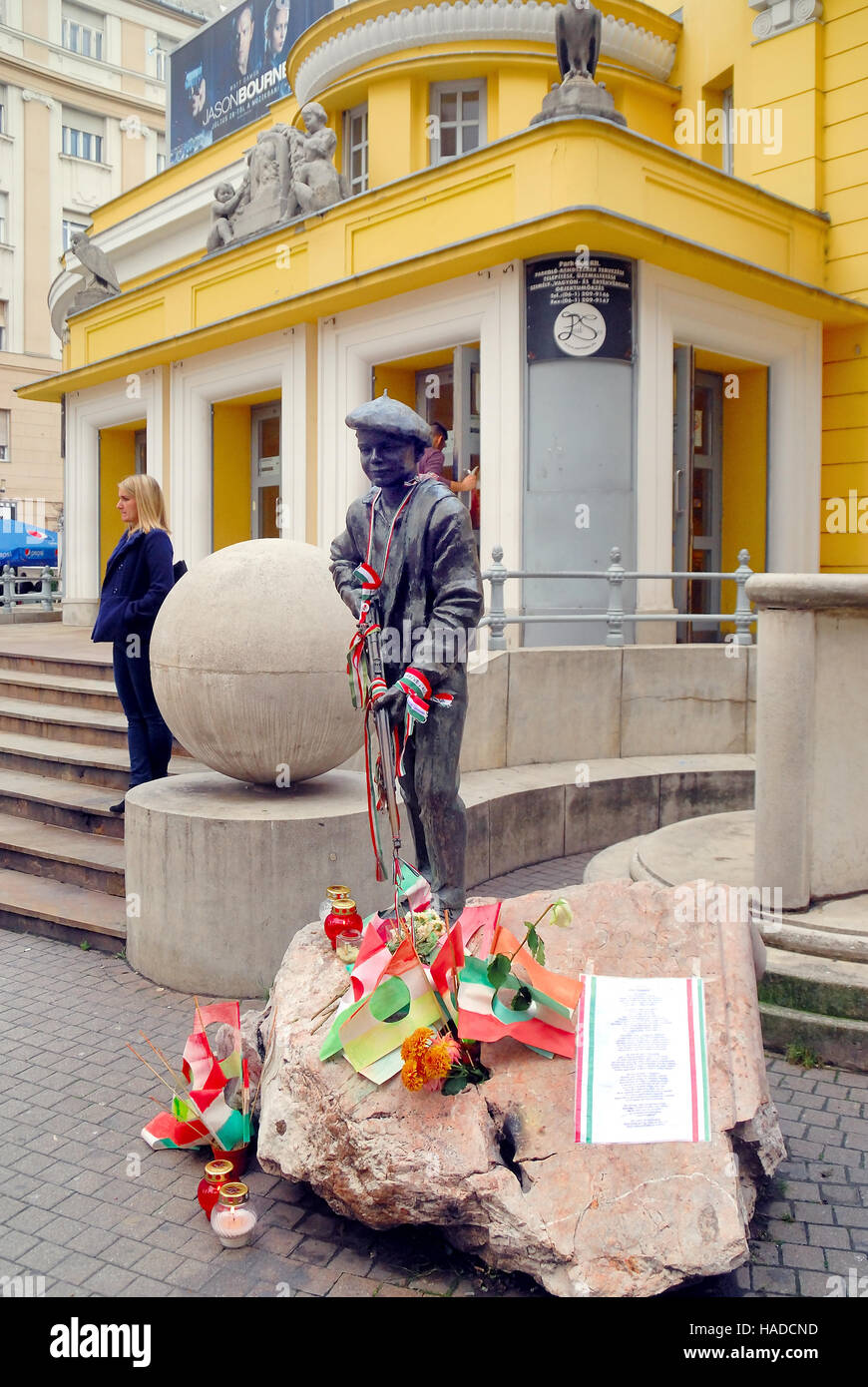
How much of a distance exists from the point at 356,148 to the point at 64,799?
11.0 meters

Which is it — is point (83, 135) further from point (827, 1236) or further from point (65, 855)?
point (827, 1236)

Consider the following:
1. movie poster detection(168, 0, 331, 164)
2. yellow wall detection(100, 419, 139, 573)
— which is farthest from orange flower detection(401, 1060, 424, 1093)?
movie poster detection(168, 0, 331, 164)

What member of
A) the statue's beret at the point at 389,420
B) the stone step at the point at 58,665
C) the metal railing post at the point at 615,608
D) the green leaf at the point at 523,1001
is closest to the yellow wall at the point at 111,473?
the stone step at the point at 58,665

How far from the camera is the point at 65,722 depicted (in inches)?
333

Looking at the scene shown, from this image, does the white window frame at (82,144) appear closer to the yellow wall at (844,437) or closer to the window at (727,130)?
the window at (727,130)

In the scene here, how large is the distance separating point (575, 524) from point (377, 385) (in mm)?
3657

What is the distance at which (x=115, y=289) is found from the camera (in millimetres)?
18094

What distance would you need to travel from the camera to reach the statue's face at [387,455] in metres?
4.05

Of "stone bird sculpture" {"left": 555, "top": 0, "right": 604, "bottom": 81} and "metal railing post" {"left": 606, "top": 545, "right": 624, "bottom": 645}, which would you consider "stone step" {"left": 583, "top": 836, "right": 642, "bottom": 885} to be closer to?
"metal railing post" {"left": 606, "top": 545, "right": 624, "bottom": 645}

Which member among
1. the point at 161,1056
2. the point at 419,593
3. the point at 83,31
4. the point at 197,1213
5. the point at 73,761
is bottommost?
the point at 197,1213

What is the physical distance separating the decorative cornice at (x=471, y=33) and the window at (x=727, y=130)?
0.84m

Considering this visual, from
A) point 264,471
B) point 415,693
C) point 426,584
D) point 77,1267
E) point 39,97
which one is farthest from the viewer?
point 39,97

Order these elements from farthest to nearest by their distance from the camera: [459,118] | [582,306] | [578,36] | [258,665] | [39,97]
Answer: [39,97] → [459,118] → [582,306] → [578,36] → [258,665]

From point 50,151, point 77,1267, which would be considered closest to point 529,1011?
point 77,1267
